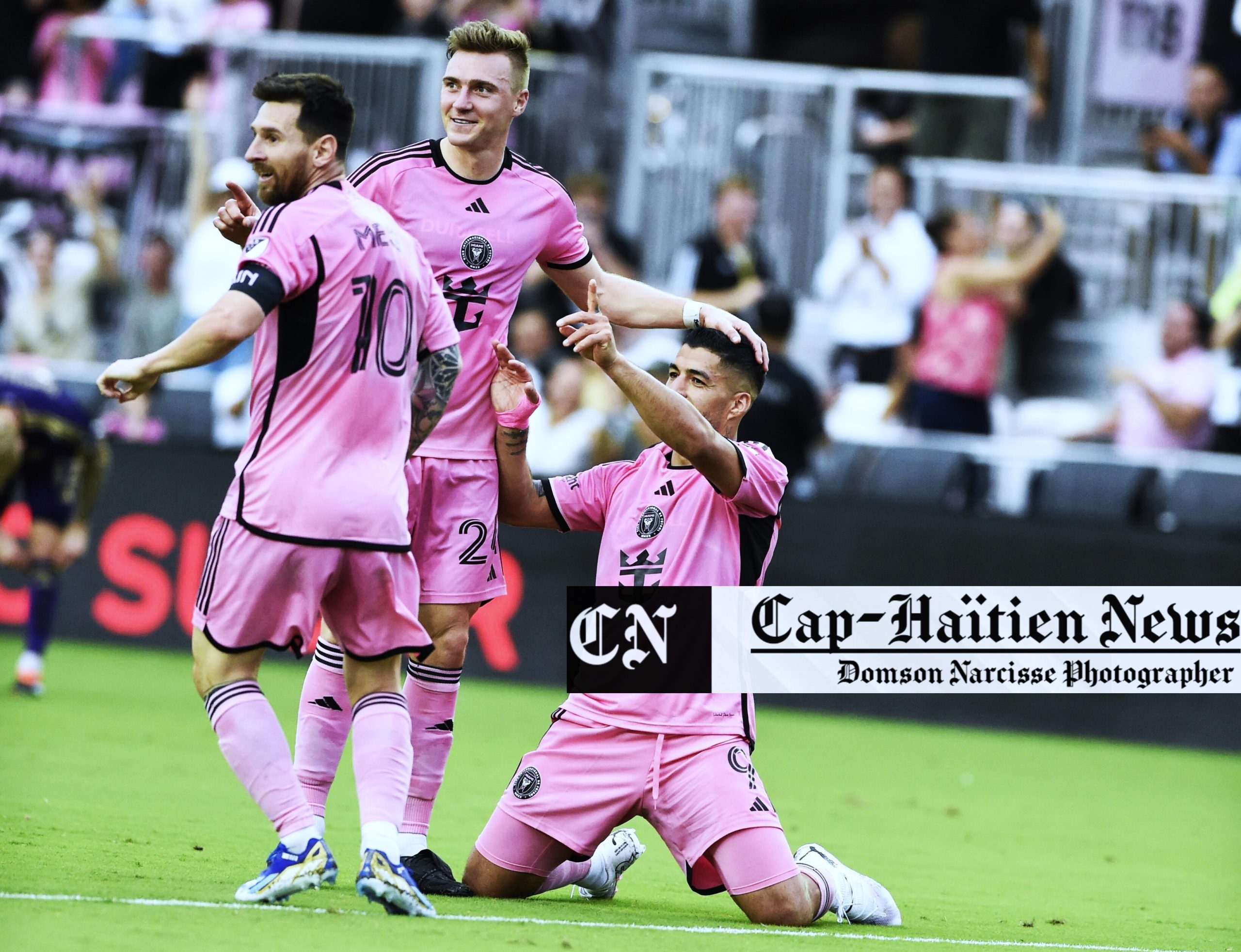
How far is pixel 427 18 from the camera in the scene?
1432 cm

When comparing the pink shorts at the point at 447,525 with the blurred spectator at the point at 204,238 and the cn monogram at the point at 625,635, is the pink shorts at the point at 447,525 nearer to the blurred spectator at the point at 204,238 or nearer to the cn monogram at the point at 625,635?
the cn monogram at the point at 625,635

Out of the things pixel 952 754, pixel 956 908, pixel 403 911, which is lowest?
pixel 952 754

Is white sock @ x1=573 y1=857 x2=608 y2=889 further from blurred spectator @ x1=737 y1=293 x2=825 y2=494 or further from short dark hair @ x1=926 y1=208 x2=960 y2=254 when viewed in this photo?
short dark hair @ x1=926 y1=208 x2=960 y2=254

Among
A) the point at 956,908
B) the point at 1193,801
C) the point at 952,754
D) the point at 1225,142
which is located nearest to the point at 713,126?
the point at 1225,142

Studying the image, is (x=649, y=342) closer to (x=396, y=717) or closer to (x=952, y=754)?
(x=952, y=754)

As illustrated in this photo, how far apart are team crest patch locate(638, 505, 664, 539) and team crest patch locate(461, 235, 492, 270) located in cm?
97

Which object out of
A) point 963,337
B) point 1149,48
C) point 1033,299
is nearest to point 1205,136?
point 1149,48

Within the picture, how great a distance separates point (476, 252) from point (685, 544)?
118 centimetres

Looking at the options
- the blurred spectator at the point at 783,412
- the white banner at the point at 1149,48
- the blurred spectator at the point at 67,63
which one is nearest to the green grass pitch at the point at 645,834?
the blurred spectator at the point at 783,412

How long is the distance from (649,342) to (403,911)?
347 inches

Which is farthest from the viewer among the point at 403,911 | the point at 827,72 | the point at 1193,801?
the point at 827,72

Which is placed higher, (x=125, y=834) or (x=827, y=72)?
(x=827, y=72)

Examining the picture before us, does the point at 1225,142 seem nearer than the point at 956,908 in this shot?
No

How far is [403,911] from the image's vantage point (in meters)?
4.62
